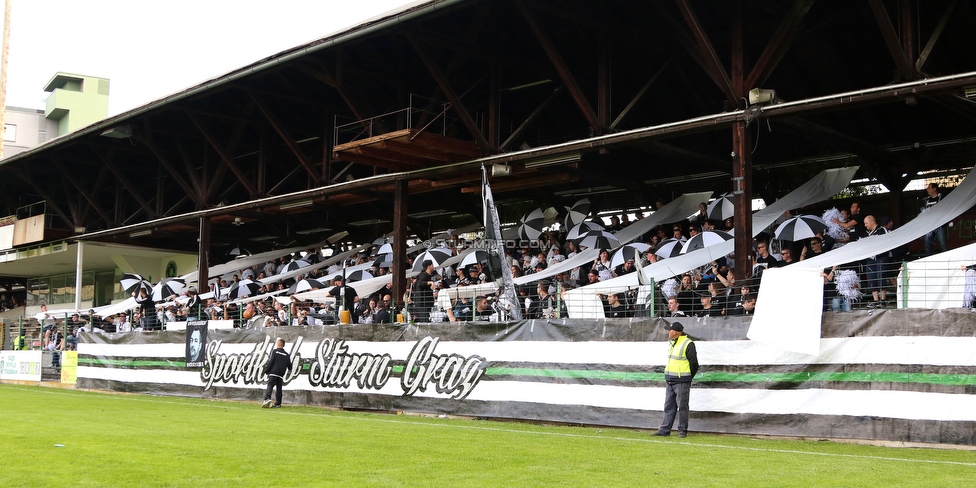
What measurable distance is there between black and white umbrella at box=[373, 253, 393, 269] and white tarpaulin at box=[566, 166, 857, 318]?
9.64m

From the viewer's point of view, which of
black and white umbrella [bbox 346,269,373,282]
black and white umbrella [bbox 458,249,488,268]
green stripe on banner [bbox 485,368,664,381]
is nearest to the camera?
green stripe on banner [bbox 485,368,664,381]

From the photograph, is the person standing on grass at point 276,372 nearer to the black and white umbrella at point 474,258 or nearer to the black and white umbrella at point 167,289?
the black and white umbrella at point 474,258

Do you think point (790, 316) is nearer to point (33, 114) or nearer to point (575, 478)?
point (575, 478)

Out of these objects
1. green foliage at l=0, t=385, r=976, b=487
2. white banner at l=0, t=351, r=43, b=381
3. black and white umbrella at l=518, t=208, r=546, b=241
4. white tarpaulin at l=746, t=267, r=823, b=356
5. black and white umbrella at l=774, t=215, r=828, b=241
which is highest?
black and white umbrella at l=518, t=208, r=546, b=241

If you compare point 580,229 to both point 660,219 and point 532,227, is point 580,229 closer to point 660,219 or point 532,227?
point 660,219

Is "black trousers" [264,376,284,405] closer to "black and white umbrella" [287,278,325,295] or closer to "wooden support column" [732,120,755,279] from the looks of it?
"black and white umbrella" [287,278,325,295]

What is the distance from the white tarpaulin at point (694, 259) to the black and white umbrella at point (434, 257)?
A: 22.3ft

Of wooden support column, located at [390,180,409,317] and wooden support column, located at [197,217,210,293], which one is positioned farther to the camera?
wooden support column, located at [197,217,210,293]

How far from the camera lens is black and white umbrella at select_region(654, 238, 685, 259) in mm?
19125

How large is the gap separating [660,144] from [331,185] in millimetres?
10250

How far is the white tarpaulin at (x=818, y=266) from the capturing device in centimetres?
1339

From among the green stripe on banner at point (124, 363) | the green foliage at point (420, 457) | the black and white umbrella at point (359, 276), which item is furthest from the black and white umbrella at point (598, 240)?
the green stripe on banner at point (124, 363)

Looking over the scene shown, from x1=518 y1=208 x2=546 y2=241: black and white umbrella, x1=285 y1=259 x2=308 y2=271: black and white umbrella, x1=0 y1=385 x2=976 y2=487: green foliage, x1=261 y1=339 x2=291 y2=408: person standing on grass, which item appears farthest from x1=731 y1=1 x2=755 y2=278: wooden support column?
x1=285 y1=259 x2=308 y2=271: black and white umbrella

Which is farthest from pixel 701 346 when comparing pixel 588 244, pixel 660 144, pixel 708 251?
pixel 588 244
